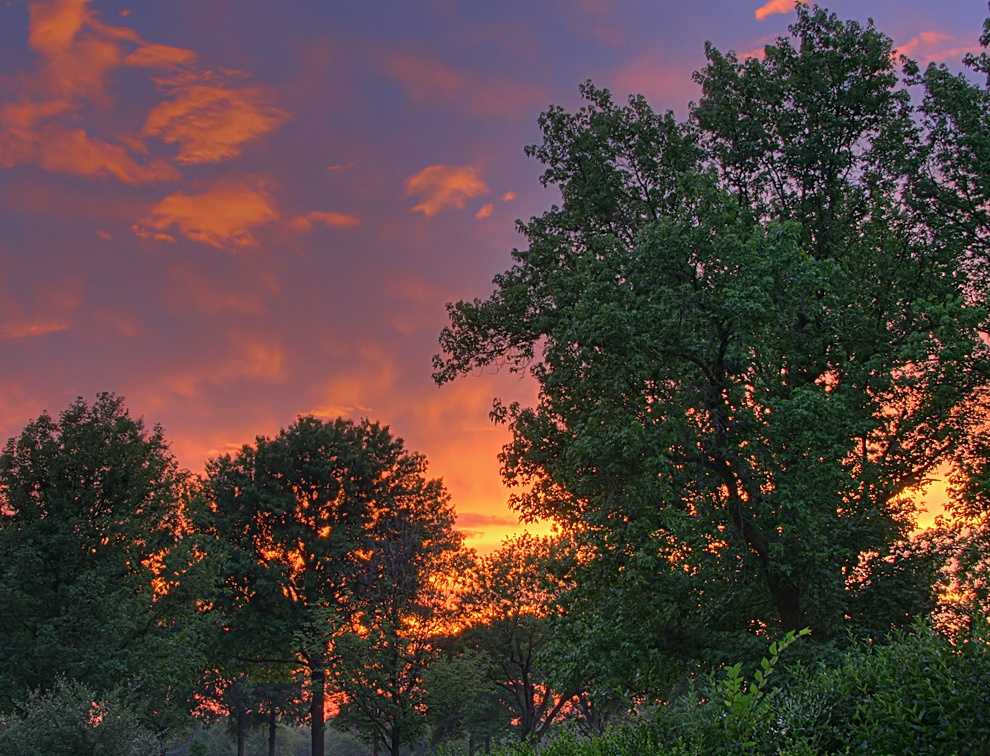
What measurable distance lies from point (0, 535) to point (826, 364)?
29094 millimetres

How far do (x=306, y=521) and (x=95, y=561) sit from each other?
1390 centimetres

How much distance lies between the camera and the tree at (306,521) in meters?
39.5

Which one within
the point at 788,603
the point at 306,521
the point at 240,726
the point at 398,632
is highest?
the point at 306,521

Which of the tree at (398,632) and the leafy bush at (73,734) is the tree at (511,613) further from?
the leafy bush at (73,734)

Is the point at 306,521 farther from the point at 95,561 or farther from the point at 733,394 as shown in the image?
the point at 733,394

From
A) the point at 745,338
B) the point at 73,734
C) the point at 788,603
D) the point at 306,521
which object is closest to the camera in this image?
the point at 745,338

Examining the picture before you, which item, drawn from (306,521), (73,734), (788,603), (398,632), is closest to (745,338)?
(788,603)

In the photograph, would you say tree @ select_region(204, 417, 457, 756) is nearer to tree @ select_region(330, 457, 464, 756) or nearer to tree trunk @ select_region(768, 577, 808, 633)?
tree @ select_region(330, 457, 464, 756)

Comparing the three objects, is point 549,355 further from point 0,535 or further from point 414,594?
point 0,535

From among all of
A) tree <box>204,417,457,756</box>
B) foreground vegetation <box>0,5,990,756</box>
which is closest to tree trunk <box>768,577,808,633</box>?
foreground vegetation <box>0,5,990,756</box>

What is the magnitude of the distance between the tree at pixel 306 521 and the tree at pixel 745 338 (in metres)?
18.3

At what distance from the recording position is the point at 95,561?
29.4 metres

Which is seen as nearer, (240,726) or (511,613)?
(511,613)

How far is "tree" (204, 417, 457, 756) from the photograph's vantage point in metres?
39.5
